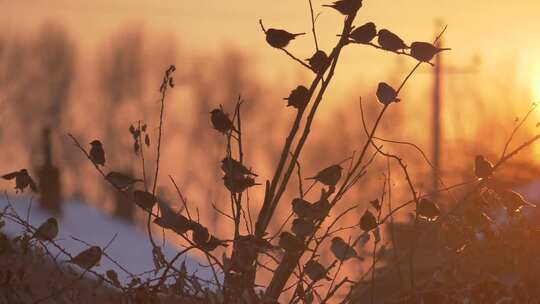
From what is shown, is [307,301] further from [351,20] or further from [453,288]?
[351,20]

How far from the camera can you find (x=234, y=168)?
3.51m

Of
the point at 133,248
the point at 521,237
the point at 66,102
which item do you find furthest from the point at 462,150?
the point at 521,237

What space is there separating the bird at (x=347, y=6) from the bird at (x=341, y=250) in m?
0.74

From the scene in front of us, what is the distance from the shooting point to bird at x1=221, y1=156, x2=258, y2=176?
11.5 feet

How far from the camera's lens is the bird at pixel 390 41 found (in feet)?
11.3

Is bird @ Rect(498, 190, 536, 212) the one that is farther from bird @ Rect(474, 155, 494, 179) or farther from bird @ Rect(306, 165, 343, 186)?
bird @ Rect(306, 165, 343, 186)

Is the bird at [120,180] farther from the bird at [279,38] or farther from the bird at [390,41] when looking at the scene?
the bird at [390,41]

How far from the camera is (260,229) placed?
359 cm

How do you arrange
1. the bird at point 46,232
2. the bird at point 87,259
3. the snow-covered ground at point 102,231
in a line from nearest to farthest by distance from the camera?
the bird at point 87,259 < the bird at point 46,232 < the snow-covered ground at point 102,231

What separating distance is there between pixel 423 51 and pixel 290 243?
73cm

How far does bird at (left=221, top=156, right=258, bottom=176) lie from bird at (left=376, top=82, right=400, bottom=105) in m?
0.47

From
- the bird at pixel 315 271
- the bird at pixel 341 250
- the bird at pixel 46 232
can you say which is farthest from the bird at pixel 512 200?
the bird at pixel 46 232

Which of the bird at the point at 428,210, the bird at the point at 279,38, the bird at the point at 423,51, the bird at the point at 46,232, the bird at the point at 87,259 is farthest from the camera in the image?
the bird at the point at 46,232

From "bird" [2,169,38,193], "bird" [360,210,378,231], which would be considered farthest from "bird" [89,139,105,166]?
"bird" [360,210,378,231]
